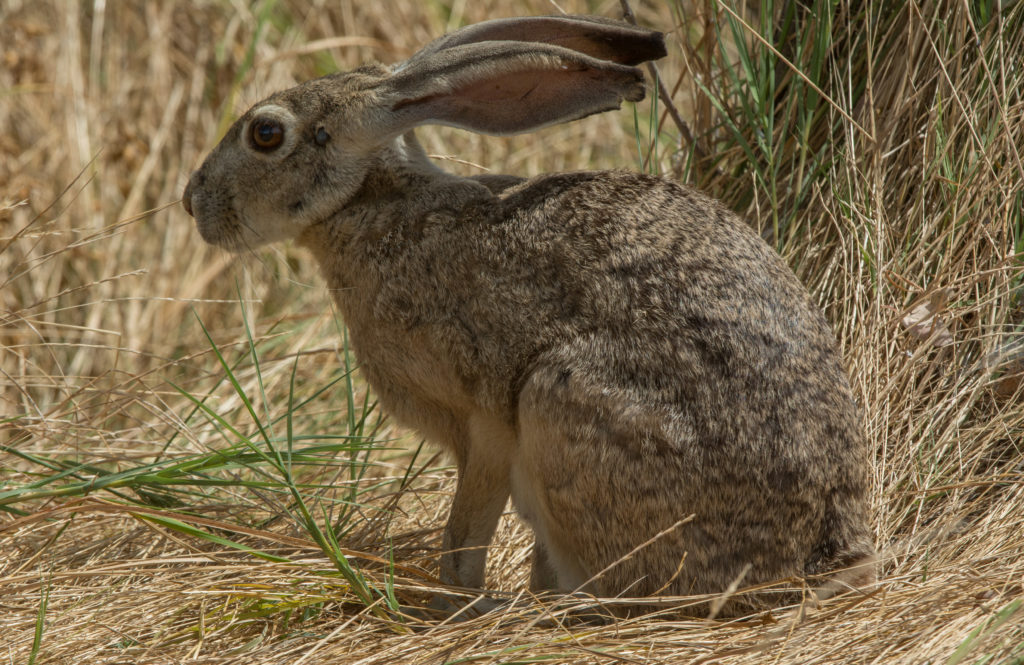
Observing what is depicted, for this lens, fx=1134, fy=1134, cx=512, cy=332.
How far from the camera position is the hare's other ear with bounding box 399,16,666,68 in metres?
4.21

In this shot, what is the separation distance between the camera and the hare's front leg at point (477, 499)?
4.05 metres

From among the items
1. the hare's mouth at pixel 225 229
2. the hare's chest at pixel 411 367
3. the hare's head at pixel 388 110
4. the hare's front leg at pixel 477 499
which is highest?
the hare's head at pixel 388 110

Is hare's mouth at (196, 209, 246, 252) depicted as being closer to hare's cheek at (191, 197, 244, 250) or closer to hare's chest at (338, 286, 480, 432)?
hare's cheek at (191, 197, 244, 250)

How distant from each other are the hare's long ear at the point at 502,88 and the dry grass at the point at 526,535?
98 cm

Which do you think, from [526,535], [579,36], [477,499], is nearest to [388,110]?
[579,36]

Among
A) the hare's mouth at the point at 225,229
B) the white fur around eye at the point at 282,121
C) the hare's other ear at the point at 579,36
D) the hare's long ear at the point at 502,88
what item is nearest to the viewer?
the hare's long ear at the point at 502,88

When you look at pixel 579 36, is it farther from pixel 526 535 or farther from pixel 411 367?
pixel 526 535

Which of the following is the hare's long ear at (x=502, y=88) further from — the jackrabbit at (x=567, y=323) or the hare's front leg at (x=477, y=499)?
the hare's front leg at (x=477, y=499)

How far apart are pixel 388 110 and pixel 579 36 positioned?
80cm

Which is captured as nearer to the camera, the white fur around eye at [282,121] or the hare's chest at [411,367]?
the hare's chest at [411,367]

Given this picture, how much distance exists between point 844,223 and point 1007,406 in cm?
97

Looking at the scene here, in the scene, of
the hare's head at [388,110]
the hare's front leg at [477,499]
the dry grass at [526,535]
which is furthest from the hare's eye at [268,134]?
the hare's front leg at [477,499]

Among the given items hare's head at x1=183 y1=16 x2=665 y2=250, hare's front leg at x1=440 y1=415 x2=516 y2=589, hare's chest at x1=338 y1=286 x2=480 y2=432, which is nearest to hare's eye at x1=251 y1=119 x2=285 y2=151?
hare's head at x1=183 y1=16 x2=665 y2=250

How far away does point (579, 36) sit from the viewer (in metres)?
4.37
